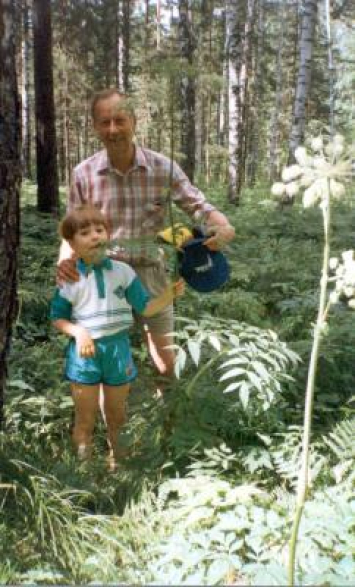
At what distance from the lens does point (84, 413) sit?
3.37 metres

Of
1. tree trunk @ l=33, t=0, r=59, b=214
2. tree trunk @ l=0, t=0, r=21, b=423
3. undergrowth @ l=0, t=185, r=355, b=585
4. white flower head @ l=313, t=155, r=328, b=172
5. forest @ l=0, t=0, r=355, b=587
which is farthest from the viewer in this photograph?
tree trunk @ l=33, t=0, r=59, b=214

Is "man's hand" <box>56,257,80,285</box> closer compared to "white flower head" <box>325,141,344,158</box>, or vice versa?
"white flower head" <box>325,141,344,158</box>

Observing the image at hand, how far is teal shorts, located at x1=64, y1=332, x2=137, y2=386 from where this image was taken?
329 centimetres

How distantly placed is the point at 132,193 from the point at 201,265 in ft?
2.18

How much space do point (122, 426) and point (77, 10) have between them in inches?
687

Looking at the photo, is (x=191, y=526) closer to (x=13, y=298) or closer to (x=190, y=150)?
(x=13, y=298)

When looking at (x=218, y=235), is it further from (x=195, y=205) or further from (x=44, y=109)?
(x=44, y=109)

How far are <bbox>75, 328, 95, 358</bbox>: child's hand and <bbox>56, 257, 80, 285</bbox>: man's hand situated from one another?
0.30 m

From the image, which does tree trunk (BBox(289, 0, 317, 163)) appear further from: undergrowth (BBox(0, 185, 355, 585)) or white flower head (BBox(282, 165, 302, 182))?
white flower head (BBox(282, 165, 302, 182))

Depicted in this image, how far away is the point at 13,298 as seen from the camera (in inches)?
111

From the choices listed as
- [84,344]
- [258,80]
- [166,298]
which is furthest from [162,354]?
[258,80]

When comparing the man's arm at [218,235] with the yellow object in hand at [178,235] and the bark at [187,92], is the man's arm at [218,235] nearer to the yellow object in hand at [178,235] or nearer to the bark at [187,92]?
the yellow object in hand at [178,235]

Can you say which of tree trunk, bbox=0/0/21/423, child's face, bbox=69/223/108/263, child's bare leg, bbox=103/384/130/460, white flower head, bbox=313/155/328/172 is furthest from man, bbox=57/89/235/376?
white flower head, bbox=313/155/328/172

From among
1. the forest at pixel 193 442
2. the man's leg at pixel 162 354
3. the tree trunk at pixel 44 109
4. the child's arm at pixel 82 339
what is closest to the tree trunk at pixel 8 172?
the forest at pixel 193 442
